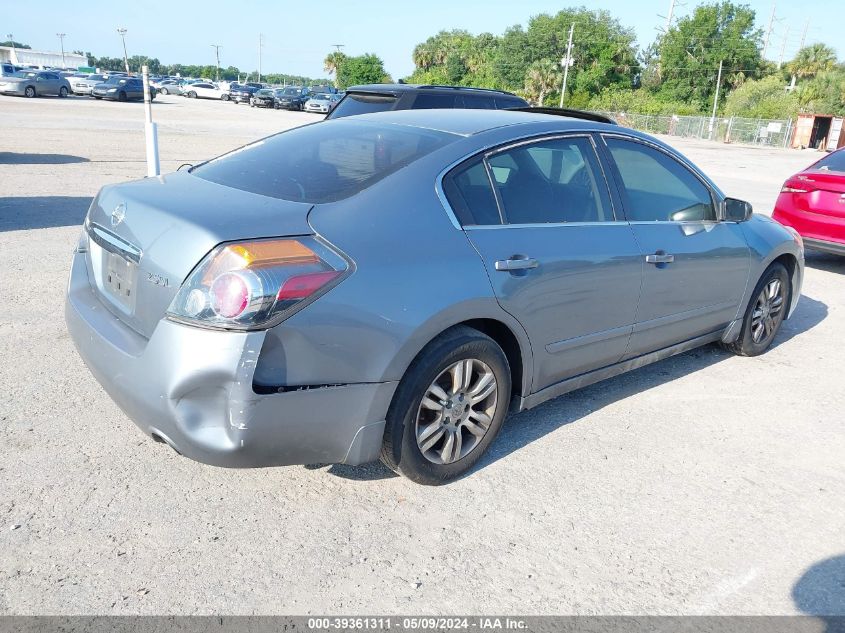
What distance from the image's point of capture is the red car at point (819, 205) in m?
7.66

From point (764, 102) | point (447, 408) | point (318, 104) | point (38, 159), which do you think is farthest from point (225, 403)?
point (764, 102)

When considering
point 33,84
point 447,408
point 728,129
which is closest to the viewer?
point 447,408

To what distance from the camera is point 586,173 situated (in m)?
3.82

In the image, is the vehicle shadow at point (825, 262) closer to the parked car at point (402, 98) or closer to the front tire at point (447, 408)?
the parked car at point (402, 98)

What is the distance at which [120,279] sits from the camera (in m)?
2.94

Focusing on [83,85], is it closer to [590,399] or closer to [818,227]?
[818,227]

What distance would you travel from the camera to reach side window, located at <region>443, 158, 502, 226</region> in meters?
3.12

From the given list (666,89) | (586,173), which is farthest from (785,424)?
(666,89)

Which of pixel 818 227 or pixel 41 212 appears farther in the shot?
pixel 41 212

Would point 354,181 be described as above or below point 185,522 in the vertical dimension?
above

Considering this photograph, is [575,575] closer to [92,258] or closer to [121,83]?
[92,258]

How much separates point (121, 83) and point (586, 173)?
147ft

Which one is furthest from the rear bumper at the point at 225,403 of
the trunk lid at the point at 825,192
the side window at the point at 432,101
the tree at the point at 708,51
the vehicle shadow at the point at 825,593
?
the tree at the point at 708,51

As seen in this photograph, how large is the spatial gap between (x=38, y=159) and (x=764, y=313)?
1276 centimetres
